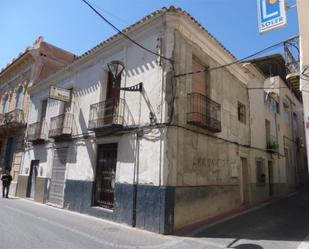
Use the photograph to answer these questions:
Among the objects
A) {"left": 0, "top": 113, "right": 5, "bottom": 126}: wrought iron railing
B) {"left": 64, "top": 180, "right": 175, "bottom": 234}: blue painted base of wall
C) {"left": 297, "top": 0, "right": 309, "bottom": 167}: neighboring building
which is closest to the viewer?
{"left": 297, "top": 0, "right": 309, "bottom": 167}: neighboring building

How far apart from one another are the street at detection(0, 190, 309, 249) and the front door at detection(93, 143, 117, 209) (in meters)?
0.69

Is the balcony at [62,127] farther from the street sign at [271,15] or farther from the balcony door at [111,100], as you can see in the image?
the street sign at [271,15]

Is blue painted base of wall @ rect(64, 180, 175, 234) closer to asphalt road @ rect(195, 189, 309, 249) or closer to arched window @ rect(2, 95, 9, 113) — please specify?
asphalt road @ rect(195, 189, 309, 249)

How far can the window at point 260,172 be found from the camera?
12.7 meters

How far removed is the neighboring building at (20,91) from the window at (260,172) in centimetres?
1201

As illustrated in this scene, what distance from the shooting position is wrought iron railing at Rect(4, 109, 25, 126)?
50.0 ft

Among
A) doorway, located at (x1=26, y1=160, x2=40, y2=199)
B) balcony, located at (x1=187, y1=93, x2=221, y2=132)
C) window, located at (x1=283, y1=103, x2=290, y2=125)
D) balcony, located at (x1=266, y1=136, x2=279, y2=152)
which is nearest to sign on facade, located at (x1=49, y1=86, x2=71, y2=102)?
doorway, located at (x1=26, y1=160, x2=40, y2=199)

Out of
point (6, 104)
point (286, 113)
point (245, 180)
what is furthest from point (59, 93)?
point (286, 113)

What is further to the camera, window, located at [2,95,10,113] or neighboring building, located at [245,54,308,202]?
window, located at [2,95,10,113]

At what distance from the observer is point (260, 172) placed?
13047mm

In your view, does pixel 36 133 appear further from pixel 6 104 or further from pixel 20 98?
pixel 6 104

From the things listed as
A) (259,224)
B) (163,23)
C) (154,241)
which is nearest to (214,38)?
(163,23)

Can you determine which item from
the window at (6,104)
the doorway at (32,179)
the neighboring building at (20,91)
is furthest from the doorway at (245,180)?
the window at (6,104)

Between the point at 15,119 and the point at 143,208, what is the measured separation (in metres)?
11.3
